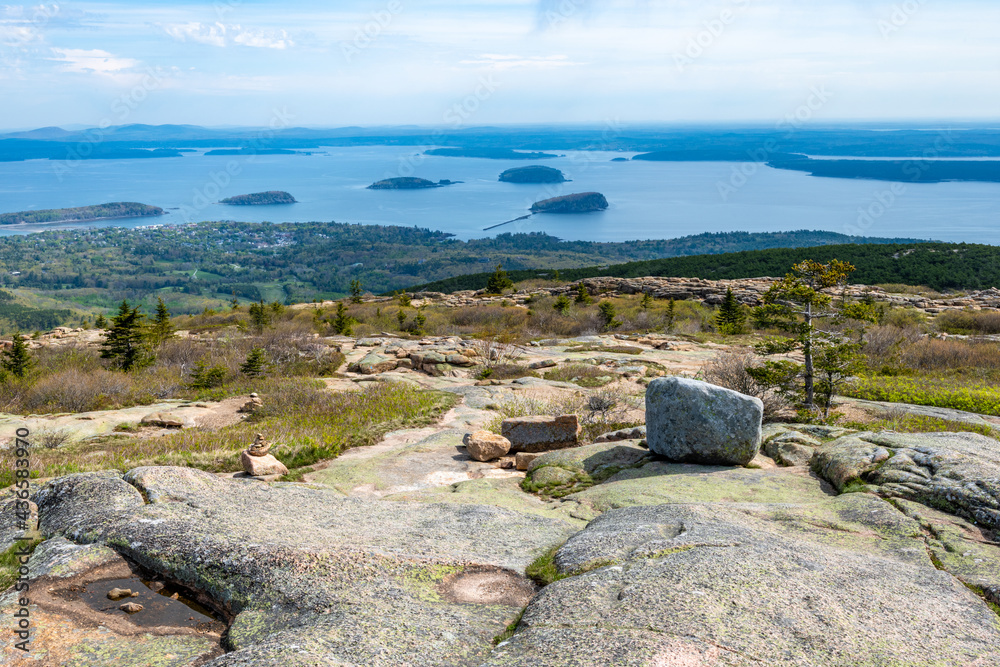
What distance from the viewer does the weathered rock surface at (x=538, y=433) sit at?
11.5 meters

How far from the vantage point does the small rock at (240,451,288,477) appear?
9.13 meters

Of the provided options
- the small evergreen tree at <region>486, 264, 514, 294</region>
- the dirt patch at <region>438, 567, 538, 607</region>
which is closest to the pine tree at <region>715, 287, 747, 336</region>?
the small evergreen tree at <region>486, 264, 514, 294</region>

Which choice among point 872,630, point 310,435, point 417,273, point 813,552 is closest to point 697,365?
point 310,435

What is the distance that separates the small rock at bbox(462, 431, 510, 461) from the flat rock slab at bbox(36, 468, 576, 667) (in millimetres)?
3640

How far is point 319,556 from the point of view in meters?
4.82

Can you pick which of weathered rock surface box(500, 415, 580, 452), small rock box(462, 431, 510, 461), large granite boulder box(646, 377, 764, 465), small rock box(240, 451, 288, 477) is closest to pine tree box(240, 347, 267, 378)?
small rock box(240, 451, 288, 477)

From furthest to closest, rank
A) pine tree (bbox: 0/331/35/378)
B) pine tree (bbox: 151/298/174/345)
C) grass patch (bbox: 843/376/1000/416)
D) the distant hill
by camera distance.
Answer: the distant hill
pine tree (bbox: 151/298/174/345)
pine tree (bbox: 0/331/35/378)
grass patch (bbox: 843/376/1000/416)

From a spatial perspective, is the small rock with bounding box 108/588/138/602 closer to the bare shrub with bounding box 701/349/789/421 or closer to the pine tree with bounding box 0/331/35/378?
the bare shrub with bounding box 701/349/789/421

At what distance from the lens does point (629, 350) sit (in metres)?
24.3

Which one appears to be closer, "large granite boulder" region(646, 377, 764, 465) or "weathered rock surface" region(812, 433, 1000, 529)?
"weathered rock surface" region(812, 433, 1000, 529)

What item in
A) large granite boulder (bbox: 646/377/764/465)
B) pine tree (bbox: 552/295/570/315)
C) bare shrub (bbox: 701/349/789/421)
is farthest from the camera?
pine tree (bbox: 552/295/570/315)

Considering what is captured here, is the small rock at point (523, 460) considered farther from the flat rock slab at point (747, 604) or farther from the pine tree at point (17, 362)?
the pine tree at point (17, 362)

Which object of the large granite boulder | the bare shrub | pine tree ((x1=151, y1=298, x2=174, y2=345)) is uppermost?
the large granite boulder

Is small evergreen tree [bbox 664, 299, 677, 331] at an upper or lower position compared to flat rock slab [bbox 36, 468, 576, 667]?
lower
